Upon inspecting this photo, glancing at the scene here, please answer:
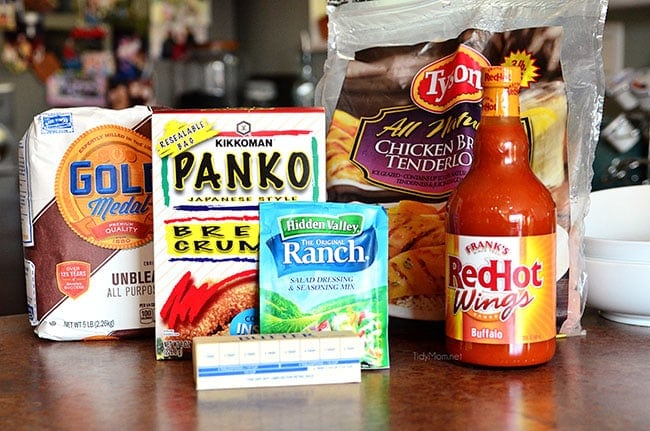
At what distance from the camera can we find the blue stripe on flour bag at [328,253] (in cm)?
82

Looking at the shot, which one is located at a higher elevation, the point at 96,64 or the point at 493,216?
the point at 96,64

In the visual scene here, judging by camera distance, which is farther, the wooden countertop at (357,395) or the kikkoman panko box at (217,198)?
the kikkoman panko box at (217,198)

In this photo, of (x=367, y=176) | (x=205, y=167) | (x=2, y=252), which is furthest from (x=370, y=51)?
(x=2, y=252)

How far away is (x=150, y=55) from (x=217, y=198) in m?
3.12

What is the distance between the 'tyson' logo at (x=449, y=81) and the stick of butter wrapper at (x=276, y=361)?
0.97 ft

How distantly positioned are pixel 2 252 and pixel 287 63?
6.36 feet

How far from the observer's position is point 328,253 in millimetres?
825

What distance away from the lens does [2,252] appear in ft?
7.54

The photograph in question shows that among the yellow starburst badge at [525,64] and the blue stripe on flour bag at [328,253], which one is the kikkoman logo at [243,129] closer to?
the blue stripe on flour bag at [328,253]

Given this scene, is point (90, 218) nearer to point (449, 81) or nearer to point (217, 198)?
point (217, 198)

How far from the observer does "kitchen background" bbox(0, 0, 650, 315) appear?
3.43 metres

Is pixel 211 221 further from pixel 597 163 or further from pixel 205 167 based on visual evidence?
pixel 597 163

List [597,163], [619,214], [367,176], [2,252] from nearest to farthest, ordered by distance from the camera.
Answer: [367,176] → [619,214] → [597,163] → [2,252]

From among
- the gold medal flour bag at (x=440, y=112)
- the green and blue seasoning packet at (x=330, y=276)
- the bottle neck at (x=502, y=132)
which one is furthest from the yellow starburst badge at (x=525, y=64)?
the green and blue seasoning packet at (x=330, y=276)
